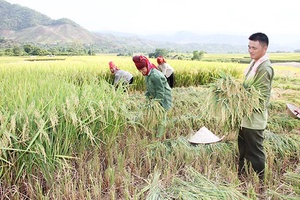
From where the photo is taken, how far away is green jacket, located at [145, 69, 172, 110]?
3.15 meters

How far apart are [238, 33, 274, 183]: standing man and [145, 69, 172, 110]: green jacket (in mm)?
1012

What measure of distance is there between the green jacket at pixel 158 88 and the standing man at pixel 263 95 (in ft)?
3.32

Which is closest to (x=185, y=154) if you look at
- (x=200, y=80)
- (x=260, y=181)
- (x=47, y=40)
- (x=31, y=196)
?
(x=260, y=181)

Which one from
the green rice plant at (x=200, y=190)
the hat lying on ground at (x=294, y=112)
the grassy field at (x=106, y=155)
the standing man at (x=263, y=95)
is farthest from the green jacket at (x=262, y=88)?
the hat lying on ground at (x=294, y=112)

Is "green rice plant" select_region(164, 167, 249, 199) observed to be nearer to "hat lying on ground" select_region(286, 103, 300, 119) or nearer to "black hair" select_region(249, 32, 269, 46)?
"black hair" select_region(249, 32, 269, 46)

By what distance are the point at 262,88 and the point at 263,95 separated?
8cm

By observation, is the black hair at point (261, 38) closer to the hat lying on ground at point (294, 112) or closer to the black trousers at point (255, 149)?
the black trousers at point (255, 149)

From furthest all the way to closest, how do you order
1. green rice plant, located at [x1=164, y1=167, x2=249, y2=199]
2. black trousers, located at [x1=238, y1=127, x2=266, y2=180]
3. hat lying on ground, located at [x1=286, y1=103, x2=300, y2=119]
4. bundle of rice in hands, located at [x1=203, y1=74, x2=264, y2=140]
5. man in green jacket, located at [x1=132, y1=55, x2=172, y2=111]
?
hat lying on ground, located at [x1=286, y1=103, x2=300, y2=119] → man in green jacket, located at [x1=132, y1=55, x2=172, y2=111] → black trousers, located at [x1=238, y1=127, x2=266, y2=180] → bundle of rice in hands, located at [x1=203, y1=74, x2=264, y2=140] → green rice plant, located at [x1=164, y1=167, x2=249, y2=199]

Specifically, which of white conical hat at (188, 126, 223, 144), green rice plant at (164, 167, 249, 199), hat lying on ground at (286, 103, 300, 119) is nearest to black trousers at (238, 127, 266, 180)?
green rice plant at (164, 167, 249, 199)

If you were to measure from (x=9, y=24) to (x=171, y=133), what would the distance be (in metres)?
112

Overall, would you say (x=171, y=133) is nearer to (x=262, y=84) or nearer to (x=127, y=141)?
(x=127, y=141)

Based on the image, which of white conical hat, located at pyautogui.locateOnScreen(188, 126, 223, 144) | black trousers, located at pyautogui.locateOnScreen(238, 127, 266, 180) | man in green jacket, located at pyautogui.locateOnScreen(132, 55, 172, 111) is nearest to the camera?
black trousers, located at pyautogui.locateOnScreen(238, 127, 266, 180)

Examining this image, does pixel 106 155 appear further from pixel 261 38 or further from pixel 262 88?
pixel 261 38

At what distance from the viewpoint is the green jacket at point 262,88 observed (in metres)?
2.26
